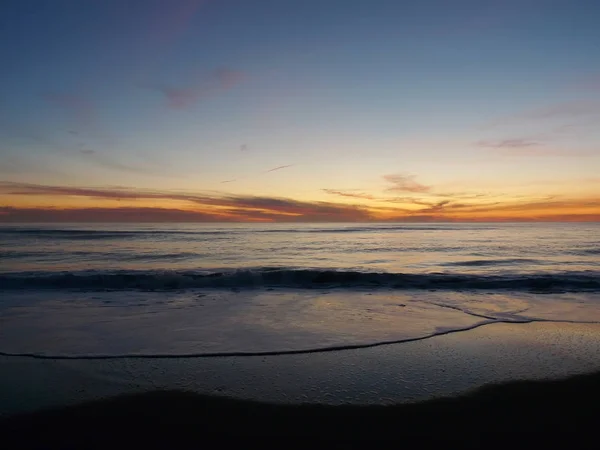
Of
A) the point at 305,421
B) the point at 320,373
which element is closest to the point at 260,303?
the point at 320,373

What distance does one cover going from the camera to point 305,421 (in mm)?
4078

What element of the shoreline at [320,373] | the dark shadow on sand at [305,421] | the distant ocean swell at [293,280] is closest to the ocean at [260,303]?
the distant ocean swell at [293,280]

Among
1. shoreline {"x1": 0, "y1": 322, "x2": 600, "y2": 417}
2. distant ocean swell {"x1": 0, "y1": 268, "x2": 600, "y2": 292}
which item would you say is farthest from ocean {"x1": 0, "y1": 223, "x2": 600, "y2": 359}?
shoreline {"x1": 0, "y1": 322, "x2": 600, "y2": 417}

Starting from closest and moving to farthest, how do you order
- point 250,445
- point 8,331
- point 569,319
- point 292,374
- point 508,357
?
point 250,445 → point 292,374 → point 508,357 → point 8,331 → point 569,319

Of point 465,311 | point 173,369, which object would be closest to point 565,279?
point 465,311

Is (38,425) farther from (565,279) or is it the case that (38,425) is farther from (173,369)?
(565,279)

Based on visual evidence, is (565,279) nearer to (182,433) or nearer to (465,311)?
(465,311)

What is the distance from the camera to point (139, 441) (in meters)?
3.71

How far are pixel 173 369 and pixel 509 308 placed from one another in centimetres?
896

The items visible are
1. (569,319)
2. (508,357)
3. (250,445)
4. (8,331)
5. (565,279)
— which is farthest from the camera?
(565,279)

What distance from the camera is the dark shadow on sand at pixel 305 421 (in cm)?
378

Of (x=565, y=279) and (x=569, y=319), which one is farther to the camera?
(x=565, y=279)

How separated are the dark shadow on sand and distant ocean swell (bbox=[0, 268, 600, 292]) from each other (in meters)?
10.6

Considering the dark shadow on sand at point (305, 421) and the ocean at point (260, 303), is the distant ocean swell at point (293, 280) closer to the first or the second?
the ocean at point (260, 303)
